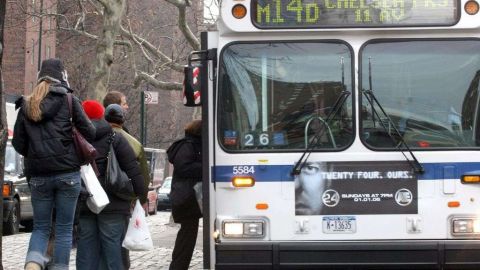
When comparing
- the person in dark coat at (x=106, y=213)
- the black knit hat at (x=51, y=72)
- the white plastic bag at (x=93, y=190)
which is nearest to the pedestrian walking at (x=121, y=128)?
the person in dark coat at (x=106, y=213)

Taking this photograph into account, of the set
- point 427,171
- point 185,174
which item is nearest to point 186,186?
point 185,174

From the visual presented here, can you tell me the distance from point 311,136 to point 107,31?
909 centimetres

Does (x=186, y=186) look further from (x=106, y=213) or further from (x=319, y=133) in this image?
(x=319, y=133)

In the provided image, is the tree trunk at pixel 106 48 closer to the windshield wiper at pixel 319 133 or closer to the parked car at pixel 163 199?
the windshield wiper at pixel 319 133

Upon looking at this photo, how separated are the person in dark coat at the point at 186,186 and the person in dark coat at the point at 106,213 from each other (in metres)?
1.26

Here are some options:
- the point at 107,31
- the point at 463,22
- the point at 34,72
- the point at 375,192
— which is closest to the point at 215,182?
the point at 375,192

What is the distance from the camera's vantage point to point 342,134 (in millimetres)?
7332

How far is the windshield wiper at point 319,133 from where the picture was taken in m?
7.25

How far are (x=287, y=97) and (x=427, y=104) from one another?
120cm

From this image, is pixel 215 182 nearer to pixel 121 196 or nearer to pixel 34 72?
pixel 121 196

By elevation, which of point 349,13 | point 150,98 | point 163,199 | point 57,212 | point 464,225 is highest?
point 150,98

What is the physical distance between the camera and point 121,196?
7.68 meters

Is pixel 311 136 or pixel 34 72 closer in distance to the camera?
pixel 311 136

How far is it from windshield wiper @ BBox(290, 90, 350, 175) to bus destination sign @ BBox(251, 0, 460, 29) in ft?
2.11
